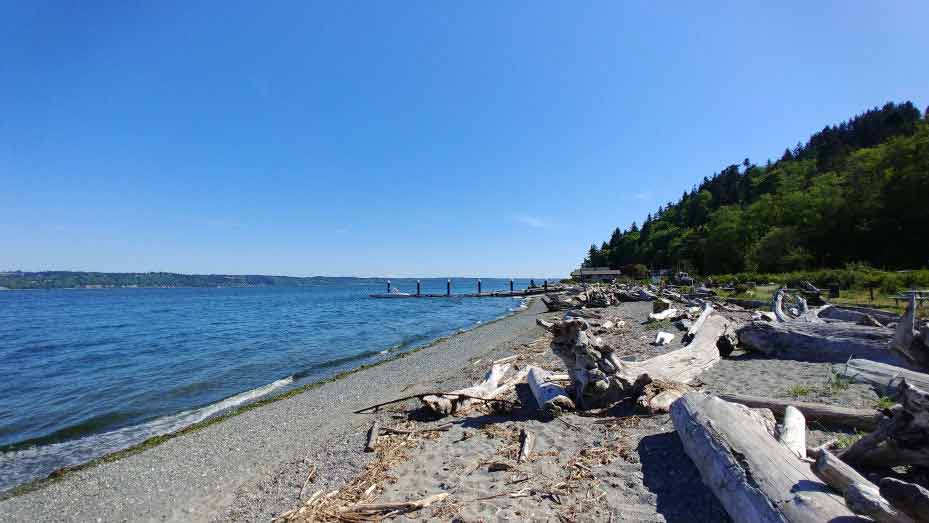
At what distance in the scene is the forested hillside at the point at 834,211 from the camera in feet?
119

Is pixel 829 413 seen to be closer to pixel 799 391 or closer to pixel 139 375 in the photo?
pixel 799 391

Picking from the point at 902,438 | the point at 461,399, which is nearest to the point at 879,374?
the point at 902,438

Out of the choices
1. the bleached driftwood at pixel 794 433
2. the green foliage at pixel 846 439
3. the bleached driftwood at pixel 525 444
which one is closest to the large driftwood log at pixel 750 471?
the bleached driftwood at pixel 794 433

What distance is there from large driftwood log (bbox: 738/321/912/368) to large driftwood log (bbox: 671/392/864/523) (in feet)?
16.4

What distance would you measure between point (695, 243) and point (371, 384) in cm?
7964

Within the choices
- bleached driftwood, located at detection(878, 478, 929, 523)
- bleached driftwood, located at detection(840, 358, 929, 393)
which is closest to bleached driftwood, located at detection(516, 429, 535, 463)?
bleached driftwood, located at detection(878, 478, 929, 523)

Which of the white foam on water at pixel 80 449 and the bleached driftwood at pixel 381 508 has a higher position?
the bleached driftwood at pixel 381 508

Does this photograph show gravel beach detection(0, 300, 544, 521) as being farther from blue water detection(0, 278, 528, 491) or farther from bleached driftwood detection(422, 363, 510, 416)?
blue water detection(0, 278, 528, 491)

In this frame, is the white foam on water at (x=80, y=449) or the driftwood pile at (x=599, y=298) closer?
the white foam on water at (x=80, y=449)

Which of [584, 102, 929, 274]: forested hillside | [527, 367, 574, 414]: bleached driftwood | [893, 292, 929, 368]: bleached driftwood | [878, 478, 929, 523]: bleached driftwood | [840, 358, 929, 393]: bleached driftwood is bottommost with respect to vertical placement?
[527, 367, 574, 414]: bleached driftwood

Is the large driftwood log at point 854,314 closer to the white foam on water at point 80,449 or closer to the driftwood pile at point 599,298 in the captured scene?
the driftwood pile at point 599,298

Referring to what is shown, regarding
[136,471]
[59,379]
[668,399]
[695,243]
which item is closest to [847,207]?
[695,243]

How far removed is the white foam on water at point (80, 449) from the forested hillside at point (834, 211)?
48.5 m

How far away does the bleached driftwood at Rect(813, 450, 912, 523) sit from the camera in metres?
2.23
